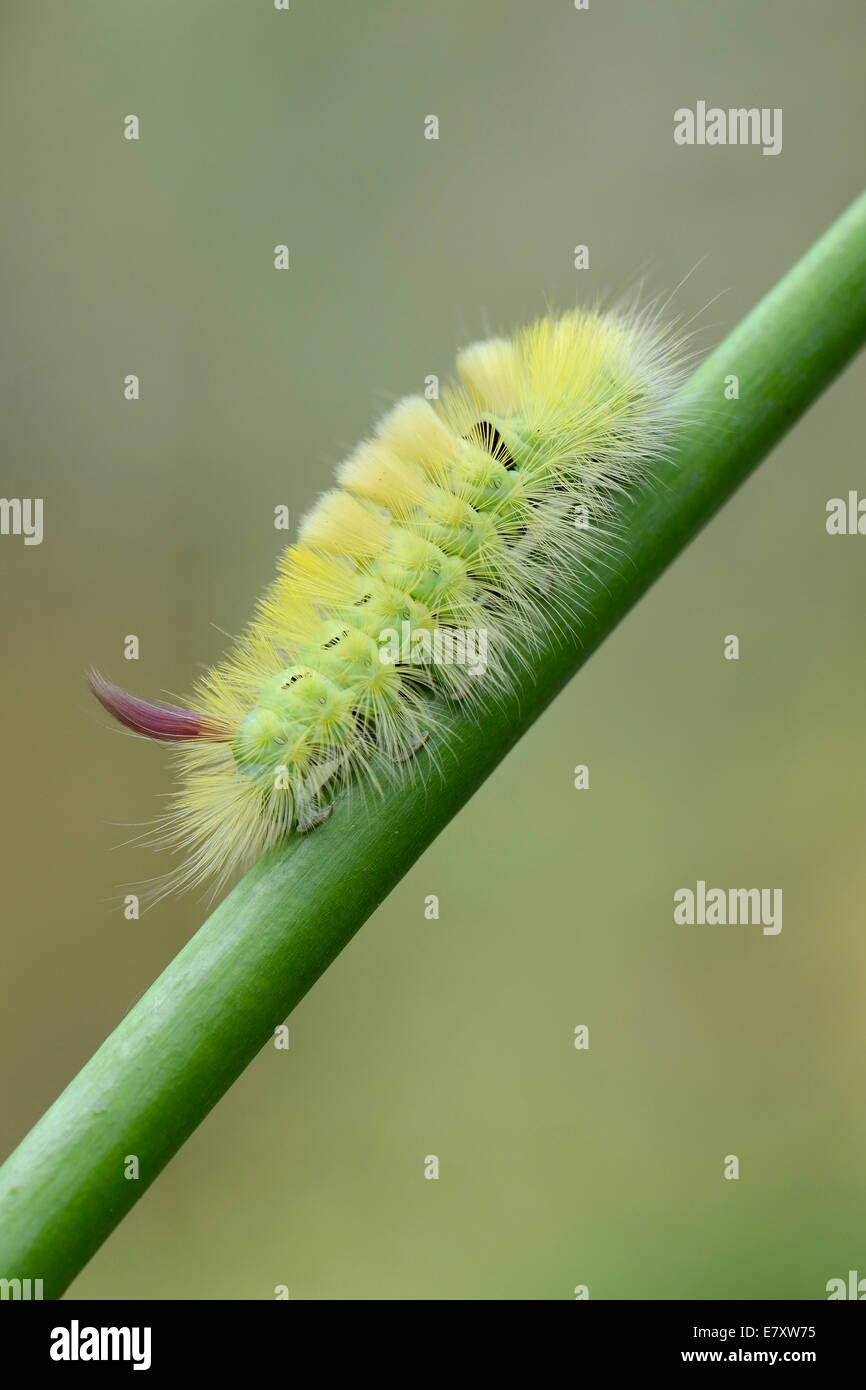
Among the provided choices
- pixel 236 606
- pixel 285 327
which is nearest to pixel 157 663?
pixel 236 606

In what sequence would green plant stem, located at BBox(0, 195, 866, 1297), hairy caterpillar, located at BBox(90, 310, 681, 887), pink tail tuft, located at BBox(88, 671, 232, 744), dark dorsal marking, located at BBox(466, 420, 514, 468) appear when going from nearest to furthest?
green plant stem, located at BBox(0, 195, 866, 1297), pink tail tuft, located at BBox(88, 671, 232, 744), hairy caterpillar, located at BBox(90, 310, 681, 887), dark dorsal marking, located at BBox(466, 420, 514, 468)

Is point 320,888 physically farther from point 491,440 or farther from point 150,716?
point 491,440

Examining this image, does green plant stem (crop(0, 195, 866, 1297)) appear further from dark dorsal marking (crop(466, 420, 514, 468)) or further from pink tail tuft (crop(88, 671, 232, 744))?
dark dorsal marking (crop(466, 420, 514, 468))

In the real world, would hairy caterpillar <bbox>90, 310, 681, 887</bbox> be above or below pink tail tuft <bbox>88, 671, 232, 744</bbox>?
above

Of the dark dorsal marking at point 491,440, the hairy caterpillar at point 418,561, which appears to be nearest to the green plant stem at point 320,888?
the hairy caterpillar at point 418,561

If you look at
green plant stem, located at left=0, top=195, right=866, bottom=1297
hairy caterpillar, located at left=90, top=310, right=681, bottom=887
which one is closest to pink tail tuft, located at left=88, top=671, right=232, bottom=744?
hairy caterpillar, located at left=90, top=310, right=681, bottom=887

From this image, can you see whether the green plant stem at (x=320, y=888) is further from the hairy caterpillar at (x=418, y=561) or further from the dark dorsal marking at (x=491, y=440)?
the dark dorsal marking at (x=491, y=440)

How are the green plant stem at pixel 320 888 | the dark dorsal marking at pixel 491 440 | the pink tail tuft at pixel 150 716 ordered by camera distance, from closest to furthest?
the green plant stem at pixel 320 888
the pink tail tuft at pixel 150 716
the dark dorsal marking at pixel 491 440

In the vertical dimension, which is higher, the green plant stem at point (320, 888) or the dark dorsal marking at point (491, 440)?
the dark dorsal marking at point (491, 440)
